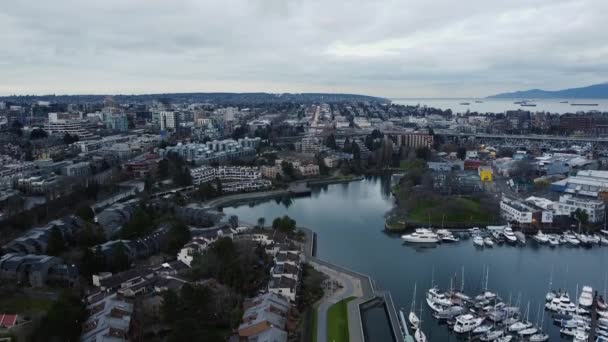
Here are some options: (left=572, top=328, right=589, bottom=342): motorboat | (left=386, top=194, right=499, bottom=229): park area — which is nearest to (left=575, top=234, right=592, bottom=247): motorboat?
(left=386, top=194, right=499, bottom=229): park area

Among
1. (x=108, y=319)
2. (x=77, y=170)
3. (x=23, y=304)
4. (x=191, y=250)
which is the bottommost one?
(x=23, y=304)

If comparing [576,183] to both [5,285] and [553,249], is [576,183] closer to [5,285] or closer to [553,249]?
[553,249]

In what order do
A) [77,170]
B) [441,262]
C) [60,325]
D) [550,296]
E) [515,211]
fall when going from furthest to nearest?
[77,170]
[515,211]
[441,262]
[550,296]
[60,325]

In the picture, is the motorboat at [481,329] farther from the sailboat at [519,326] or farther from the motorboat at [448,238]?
the motorboat at [448,238]

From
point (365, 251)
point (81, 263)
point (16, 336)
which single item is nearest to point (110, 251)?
point (81, 263)

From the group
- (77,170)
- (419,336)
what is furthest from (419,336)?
(77,170)

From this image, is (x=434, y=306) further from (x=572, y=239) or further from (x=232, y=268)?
(x=572, y=239)

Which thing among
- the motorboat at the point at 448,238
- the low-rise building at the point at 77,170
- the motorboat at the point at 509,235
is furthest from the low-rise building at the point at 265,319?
the low-rise building at the point at 77,170
